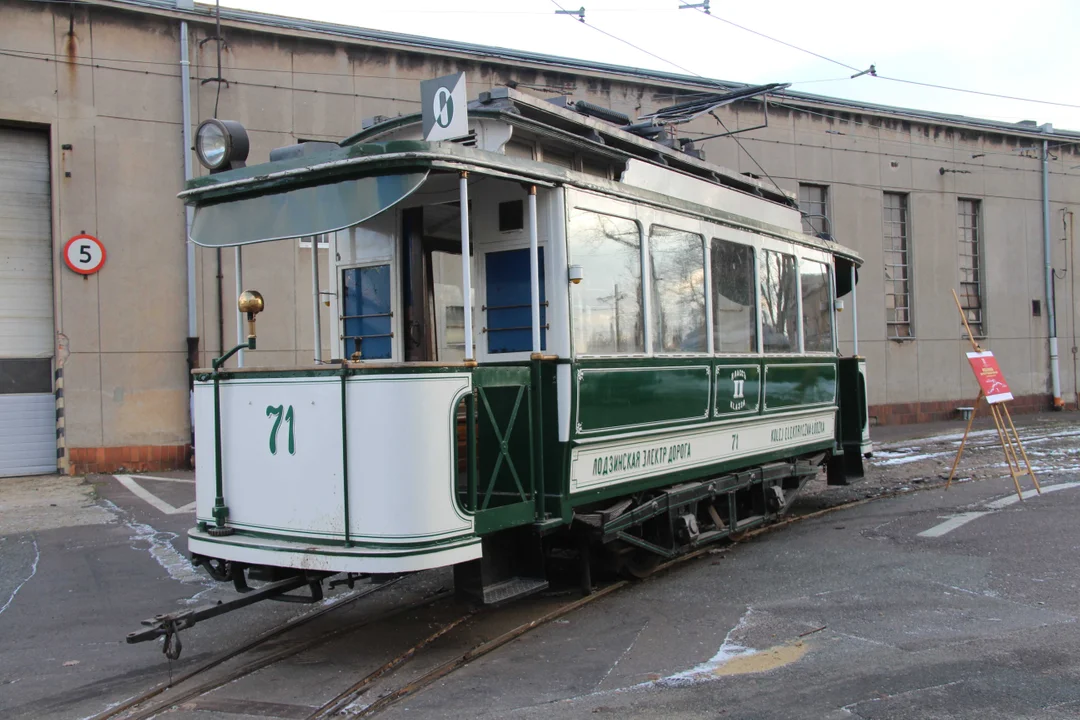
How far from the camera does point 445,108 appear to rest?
20.0ft

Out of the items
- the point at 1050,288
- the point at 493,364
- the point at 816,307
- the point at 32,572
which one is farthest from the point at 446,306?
the point at 1050,288

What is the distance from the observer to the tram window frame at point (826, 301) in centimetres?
958

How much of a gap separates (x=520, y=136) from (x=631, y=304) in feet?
4.64

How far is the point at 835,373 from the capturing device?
10.3 meters

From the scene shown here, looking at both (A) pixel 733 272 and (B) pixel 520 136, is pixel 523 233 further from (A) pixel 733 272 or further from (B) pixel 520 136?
(A) pixel 733 272

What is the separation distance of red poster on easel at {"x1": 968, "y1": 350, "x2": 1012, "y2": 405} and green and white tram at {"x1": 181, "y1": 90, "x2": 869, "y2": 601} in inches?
174

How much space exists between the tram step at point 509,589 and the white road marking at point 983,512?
444cm

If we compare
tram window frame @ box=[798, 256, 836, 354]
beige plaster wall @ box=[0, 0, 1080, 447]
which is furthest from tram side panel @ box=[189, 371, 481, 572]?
beige plaster wall @ box=[0, 0, 1080, 447]

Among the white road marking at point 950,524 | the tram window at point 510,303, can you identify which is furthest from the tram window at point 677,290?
the white road marking at point 950,524

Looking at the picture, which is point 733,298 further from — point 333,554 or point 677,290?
point 333,554

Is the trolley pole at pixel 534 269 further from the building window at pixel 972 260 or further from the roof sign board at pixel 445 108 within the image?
the building window at pixel 972 260

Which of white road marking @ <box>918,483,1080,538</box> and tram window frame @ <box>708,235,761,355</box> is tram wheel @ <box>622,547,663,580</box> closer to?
tram window frame @ <box>708,235,761,355</box>

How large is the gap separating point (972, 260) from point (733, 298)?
17046 millimetres

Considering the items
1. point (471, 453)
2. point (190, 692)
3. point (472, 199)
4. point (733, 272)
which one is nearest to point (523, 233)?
point (472, 199)
